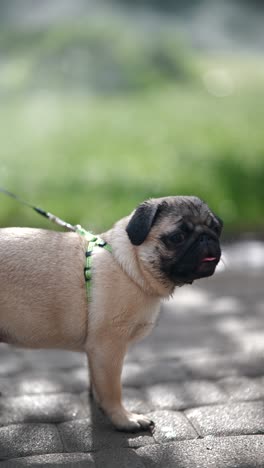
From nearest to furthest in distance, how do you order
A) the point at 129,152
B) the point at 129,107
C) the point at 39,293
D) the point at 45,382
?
the point at 39,293
the point at 45,382
the point at 129,152
the point at 129,107

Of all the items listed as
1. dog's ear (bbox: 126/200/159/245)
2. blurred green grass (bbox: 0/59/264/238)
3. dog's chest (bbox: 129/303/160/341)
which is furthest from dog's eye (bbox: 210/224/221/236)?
blurred green grass (bbox: 0/59/264/238)

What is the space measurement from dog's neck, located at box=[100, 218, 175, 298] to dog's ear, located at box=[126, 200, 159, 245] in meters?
0.12

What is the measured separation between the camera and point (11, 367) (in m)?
4.58

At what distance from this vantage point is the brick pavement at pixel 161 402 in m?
3.24

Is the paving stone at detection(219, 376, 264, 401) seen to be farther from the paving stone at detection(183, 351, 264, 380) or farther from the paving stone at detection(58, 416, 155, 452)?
the paving stone at detection(58, 416, 155, 452)

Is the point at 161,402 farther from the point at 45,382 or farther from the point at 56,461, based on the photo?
the point at 56,461

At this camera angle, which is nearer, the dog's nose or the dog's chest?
the dog's nose

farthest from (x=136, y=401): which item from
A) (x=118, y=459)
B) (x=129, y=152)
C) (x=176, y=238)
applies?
(x=129, y=152)

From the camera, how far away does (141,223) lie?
3.44 m

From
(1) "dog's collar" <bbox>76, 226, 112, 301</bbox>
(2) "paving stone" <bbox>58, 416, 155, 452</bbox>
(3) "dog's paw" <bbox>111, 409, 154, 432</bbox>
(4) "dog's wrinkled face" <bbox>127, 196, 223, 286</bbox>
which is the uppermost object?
(4) "dog's wrinkled face" <bbox>127, 196, 223, 286</bbox>

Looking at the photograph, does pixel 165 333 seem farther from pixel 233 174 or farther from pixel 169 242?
pixel 233 174

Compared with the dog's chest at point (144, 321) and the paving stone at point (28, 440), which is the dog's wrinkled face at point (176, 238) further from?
the paving stone at point (28, 440)

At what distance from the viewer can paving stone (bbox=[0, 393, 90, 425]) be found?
3.71 meters

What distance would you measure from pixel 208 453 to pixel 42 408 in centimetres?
108
